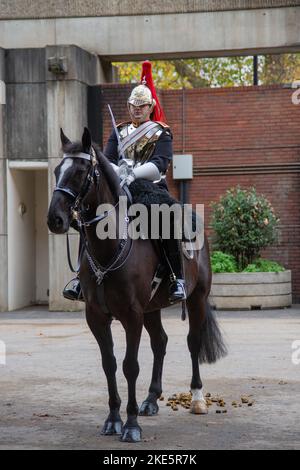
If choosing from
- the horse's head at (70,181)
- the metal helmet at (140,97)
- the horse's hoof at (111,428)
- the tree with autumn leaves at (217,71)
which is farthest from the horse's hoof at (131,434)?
the tree with autumn leaves at (217,71)

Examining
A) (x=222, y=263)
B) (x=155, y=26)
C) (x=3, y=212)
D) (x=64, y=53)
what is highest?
(x=155, y=26)

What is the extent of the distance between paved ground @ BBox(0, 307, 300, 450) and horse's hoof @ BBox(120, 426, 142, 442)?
6 cm

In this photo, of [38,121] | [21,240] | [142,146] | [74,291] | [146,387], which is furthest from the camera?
[21,240]

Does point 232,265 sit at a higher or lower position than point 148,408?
higher

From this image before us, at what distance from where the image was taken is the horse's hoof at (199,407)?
7.67 meters

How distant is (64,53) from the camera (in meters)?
16.5

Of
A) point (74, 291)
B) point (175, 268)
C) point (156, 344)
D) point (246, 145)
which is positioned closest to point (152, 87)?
point (175, 268)

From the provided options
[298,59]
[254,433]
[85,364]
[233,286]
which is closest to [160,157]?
[254,433]

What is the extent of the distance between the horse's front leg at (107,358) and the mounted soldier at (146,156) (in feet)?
1.28

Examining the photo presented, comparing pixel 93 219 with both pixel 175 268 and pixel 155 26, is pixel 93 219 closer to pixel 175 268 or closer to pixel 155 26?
pixel 175 268

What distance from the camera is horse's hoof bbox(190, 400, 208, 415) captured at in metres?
7.67

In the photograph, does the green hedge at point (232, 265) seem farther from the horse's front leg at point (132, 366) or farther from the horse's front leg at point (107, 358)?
the horse's front leg at point (132, 366)

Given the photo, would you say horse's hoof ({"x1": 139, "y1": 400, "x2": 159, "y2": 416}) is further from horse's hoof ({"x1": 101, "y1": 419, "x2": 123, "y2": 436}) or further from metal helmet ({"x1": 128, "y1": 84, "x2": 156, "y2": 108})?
metal helmet ({"x1": 128, "y1": 84, "x2": 156, "y2": 108})

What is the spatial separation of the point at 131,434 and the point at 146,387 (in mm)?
2253
